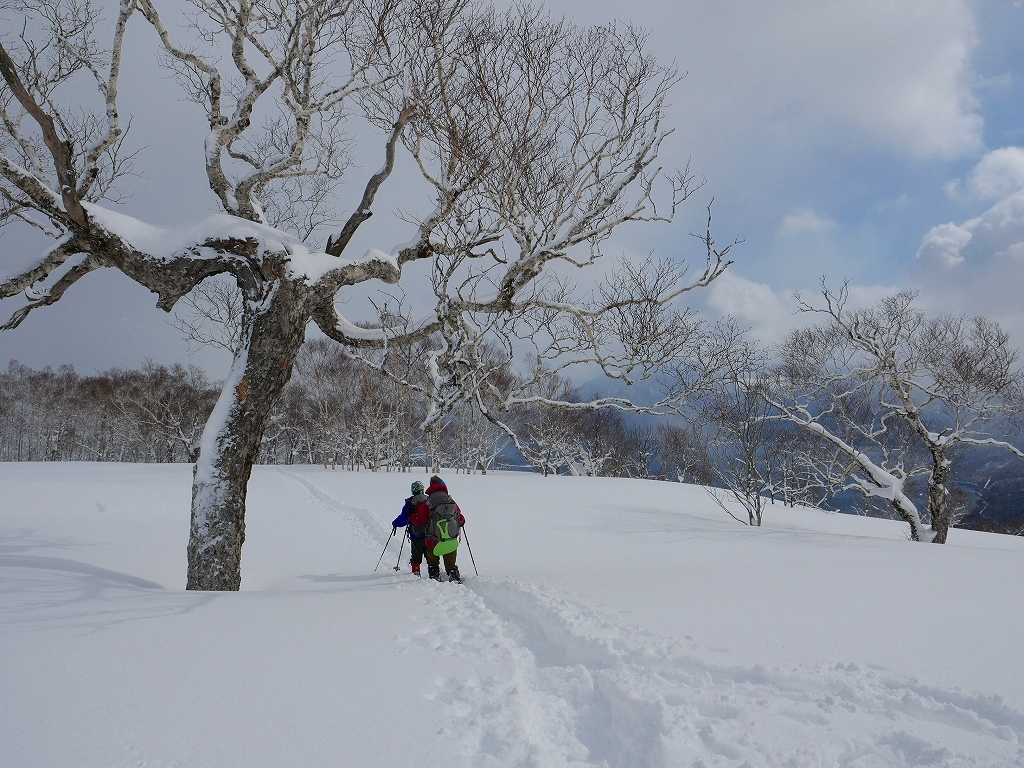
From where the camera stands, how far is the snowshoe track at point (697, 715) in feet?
7.39

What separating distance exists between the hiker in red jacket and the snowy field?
0.55 m

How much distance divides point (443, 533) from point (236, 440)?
9.78 feet

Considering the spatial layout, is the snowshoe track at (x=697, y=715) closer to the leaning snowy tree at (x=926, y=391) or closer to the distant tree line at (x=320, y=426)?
the leaning snowy tree at (x=926, y=391)

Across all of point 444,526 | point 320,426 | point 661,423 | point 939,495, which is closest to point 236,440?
point 444,526

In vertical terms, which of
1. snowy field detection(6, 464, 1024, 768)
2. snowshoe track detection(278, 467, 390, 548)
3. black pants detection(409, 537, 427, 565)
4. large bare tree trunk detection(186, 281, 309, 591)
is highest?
large bare tree trunk detection(186, 281, 309, 591)

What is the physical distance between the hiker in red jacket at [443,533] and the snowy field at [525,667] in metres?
0.55

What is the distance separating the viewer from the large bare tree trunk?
5.59 m

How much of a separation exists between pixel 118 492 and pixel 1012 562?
20.6 meters

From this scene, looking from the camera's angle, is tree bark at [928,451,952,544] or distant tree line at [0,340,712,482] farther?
distant tree line at [0,340,712,482]

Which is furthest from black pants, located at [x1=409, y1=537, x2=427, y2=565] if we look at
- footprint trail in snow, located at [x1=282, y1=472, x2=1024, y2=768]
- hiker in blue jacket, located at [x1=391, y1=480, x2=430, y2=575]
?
footprint trail in snow, located at [x1=282, y1=472, x2=1024, y2=768]

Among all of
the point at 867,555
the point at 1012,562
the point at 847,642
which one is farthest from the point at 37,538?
the point at 1012,562

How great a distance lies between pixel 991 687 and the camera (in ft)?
8.93

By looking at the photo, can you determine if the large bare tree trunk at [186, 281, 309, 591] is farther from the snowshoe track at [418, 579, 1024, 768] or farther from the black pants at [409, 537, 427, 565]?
the snowshoe track at [418, 579, 1024, 768]

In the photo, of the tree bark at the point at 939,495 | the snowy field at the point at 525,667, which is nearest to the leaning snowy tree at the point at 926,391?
the tree bark at the point at 939,495
